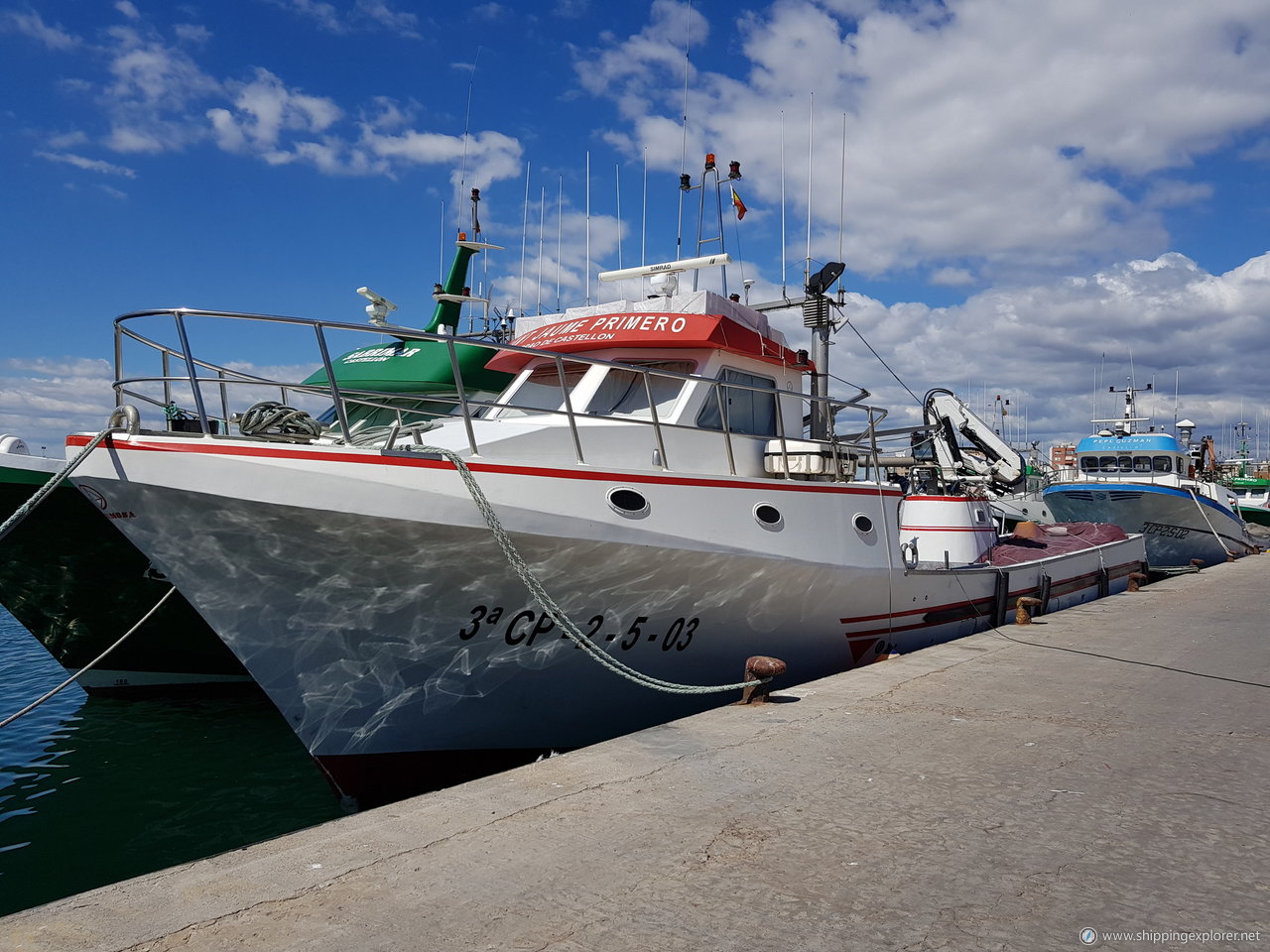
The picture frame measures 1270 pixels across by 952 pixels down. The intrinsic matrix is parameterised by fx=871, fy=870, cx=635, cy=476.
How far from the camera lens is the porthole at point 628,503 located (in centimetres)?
575

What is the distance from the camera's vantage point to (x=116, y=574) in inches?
327

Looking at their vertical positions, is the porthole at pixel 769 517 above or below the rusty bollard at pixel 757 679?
above

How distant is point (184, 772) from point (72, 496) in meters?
2.57

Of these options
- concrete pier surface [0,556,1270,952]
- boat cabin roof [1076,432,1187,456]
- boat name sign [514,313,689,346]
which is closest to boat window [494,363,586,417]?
boat name sign [514,313,689,346]

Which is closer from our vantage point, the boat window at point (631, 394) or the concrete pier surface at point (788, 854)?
the concrete pier surface at point (788, 854)

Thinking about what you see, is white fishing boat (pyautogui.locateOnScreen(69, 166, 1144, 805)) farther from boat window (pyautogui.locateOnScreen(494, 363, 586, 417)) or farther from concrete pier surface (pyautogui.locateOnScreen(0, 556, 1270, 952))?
concrete pier surface (pyautogui.locateOnScreen(0, 556, 1270, 952))

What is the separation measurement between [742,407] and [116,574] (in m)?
6.12

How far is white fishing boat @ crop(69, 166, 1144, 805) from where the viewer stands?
4.92 meters

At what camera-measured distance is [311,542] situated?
495cm

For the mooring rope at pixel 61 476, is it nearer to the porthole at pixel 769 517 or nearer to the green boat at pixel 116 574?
the green boat at pixel 116 574

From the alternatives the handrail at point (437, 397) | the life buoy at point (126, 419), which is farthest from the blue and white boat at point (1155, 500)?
the life buoy at point (126, 419)

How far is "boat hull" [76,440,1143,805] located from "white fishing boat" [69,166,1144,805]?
1 cm

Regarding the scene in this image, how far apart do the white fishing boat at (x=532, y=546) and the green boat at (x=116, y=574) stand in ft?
5.48

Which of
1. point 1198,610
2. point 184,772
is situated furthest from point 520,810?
point 1198,610
